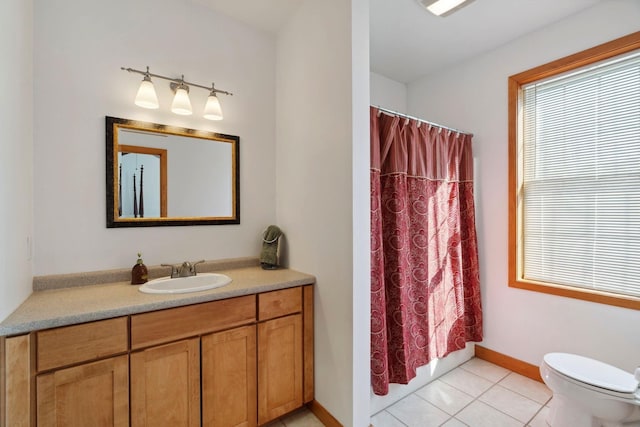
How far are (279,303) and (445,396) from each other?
143 centimetres

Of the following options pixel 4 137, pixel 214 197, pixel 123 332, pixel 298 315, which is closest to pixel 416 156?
pixel 298 315

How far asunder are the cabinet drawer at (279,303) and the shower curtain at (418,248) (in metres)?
0.49

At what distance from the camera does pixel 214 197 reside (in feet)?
6.85

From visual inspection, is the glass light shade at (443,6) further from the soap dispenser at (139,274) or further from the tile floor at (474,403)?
the tile floor at (474,403)

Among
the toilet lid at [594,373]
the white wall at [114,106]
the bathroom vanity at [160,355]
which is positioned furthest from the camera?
the white wall at [114,106]

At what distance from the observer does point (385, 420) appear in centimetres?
179

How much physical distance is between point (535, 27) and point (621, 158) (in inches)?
46.8

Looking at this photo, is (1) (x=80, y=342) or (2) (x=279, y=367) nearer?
(1) (x=80, y=342)

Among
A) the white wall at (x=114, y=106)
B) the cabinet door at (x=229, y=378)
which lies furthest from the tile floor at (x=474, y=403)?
the white wall at (x=114, y=106)

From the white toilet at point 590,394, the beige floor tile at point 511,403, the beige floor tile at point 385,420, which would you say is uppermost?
the white toilet at point 590,394

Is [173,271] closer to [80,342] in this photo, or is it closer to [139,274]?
[139,274]

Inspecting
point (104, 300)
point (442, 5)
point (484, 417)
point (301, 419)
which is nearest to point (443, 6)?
point (442, 5)

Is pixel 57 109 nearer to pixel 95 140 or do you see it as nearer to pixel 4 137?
pixel 95 140

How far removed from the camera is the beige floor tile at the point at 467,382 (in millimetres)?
2080
